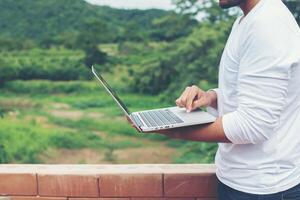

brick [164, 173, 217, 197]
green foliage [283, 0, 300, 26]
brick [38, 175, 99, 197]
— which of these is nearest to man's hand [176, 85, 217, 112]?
brick [164, 173, 217, 197]

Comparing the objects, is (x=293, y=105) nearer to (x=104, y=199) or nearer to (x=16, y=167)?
(x=104, y=199)

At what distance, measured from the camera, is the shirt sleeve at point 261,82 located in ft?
4.10

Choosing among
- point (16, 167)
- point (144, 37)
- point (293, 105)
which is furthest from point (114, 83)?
point (293, 105)

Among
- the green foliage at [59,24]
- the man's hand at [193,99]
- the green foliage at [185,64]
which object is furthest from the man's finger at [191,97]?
the green foliage at [59,24]

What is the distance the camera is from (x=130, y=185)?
2.05m

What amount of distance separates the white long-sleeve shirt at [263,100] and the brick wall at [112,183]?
22.2 inches

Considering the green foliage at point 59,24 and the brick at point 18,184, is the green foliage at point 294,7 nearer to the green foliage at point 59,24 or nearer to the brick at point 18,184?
the green foliage at point 59,24

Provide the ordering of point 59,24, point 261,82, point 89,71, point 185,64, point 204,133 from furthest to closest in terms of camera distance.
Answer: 1. point 59,24
2. point 89,71
3. point 185,64
4. point 204,133
5. point 261,82

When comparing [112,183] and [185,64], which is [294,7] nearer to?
[185,64]

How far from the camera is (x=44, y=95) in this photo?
422cm

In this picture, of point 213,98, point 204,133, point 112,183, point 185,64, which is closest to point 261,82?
point 204,133

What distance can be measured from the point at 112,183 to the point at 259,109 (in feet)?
3.01

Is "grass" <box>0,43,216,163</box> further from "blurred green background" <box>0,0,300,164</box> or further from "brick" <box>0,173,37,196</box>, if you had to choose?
"brick" <box>0,173,37,196</box>

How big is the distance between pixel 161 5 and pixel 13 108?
1.31m
